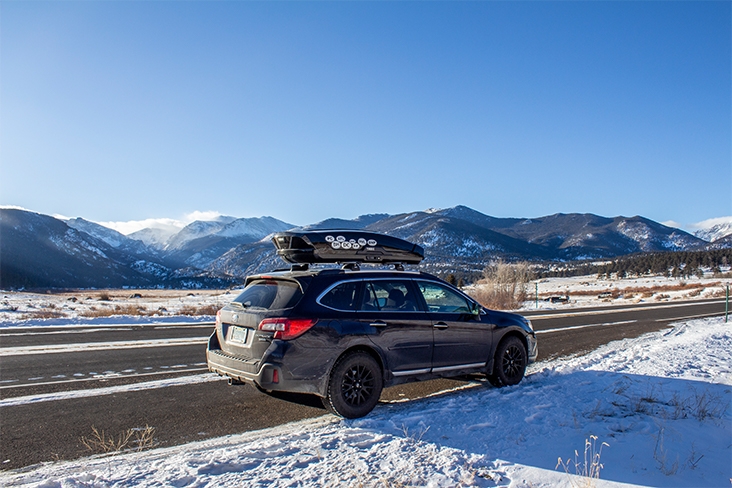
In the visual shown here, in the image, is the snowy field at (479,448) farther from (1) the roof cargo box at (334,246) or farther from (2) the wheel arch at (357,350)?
(1) the roof cargo box at (334,246)

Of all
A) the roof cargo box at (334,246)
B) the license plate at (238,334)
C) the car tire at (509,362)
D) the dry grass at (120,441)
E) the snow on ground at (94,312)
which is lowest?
the snow on ground at (94,312)

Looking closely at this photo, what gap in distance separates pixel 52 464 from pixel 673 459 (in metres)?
5.57

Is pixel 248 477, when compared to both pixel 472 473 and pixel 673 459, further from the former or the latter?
pixel 673 459

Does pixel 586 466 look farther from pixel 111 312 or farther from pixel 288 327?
pixel 111 312

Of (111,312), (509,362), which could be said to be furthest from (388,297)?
(111,312)

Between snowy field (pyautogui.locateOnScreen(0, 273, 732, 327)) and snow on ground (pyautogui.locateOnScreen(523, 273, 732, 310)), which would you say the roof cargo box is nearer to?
snowy field (pyautogui.locateOnScreen(0, 273, 732, 327))

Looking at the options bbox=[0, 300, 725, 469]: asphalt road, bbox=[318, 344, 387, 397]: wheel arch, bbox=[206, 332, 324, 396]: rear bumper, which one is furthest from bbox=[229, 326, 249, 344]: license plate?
bbox=[318, 344, 387, 397]: wheel arch

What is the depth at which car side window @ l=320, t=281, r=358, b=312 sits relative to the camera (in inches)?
231

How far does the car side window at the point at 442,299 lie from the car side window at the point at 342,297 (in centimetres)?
117

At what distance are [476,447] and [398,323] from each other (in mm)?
1919

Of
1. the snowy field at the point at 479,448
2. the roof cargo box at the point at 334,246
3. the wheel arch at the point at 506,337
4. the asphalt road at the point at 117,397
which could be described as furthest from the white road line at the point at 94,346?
the wheel arch at the point at 506,337

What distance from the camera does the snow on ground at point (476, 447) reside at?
13.0 ft

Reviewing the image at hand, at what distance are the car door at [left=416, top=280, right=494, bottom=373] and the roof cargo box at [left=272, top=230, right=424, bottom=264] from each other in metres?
0.71

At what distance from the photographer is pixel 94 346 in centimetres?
1080
